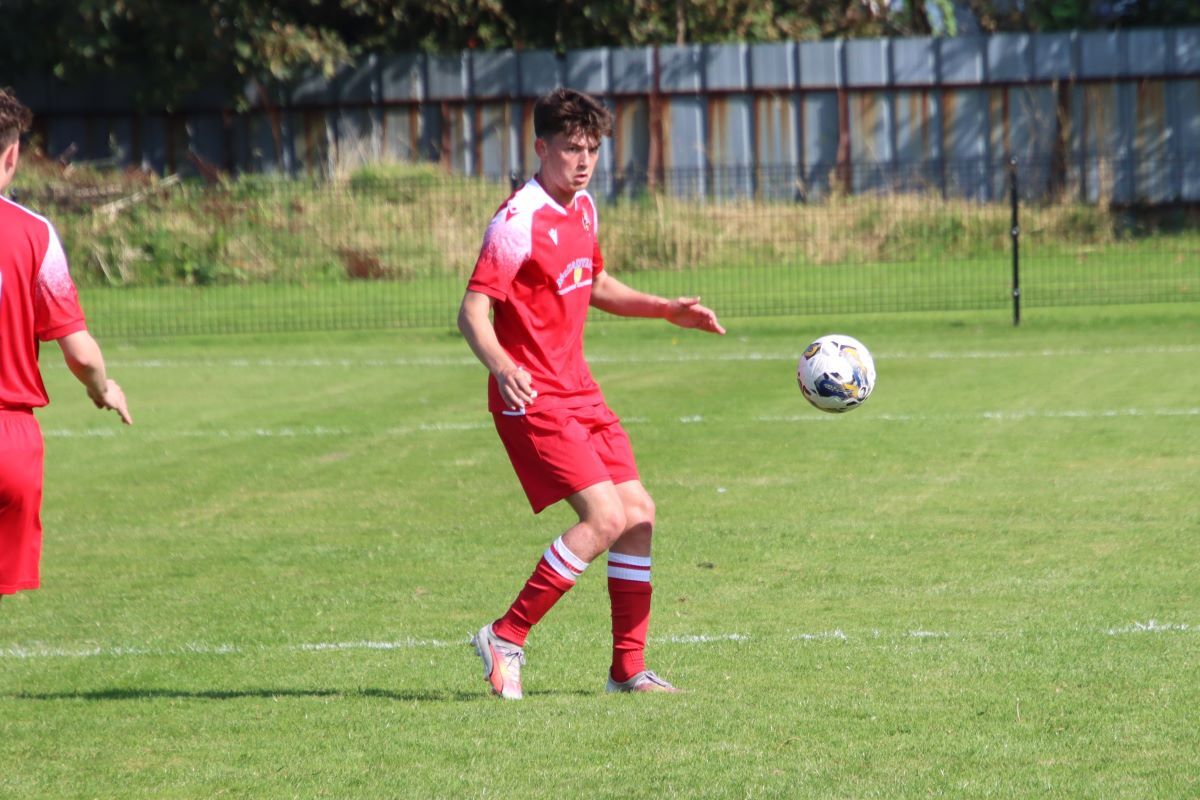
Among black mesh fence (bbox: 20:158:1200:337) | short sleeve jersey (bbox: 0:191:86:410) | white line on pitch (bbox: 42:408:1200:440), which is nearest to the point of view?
short sleeve jersey (bbox: 0:191:86:410)

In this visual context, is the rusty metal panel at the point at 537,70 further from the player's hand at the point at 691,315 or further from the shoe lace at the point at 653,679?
the shoe lace at the point at 653,679

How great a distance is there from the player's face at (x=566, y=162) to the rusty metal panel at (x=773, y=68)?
2381 centimetres

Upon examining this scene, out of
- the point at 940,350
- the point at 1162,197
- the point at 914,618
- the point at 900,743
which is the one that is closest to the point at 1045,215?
the point at 1162,197

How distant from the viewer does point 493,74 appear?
98.3ft

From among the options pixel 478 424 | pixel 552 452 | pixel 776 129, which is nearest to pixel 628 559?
pixel 552 452

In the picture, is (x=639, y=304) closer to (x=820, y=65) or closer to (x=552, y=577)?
(x=552, y=577)

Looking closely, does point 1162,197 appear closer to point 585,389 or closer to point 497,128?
point 497,128

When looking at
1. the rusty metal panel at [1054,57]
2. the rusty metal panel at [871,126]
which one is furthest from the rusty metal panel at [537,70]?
the rusty metal panel at [1054,57]

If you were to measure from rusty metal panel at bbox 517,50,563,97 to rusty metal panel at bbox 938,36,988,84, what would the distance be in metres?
6.60

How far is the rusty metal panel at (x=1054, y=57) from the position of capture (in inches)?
1122

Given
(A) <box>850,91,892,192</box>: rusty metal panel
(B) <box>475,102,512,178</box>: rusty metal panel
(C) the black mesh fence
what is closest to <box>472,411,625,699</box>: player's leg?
(C) the black mesh fence

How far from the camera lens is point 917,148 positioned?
29109 mm

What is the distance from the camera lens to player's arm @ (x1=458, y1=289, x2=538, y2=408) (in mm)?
5609

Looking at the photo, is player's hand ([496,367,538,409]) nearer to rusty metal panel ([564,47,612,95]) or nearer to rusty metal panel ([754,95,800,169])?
rusty metal panel ([754,95,800,169])
